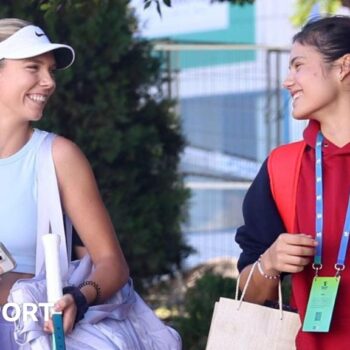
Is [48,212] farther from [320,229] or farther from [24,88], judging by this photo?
[320,229]

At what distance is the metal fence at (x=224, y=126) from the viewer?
11781 mm

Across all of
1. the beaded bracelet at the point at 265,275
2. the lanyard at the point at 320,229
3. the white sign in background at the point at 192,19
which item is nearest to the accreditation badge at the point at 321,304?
the lanyard at the point at 320,229

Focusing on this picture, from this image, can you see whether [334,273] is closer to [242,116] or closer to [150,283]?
[150,283]

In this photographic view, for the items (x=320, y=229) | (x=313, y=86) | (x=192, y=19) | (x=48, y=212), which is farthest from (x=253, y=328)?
(x=192, y=19)

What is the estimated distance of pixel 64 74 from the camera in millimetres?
8367

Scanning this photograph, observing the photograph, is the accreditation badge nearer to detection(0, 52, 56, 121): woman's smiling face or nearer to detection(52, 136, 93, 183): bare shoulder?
detection(52, 136, 93, 183): bare shoulder

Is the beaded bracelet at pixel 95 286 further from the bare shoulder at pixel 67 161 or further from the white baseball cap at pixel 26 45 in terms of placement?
the white baseball cap at pixel 26 45

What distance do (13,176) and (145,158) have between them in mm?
4647

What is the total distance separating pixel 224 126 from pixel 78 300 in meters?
8.64

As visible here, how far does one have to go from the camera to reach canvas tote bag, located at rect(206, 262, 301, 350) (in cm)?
379

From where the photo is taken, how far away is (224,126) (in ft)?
41.3

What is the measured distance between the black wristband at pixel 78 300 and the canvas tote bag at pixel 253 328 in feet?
1.52

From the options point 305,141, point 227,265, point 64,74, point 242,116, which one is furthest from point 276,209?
point 242,116

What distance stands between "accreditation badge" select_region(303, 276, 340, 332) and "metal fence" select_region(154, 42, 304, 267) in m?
7.89
